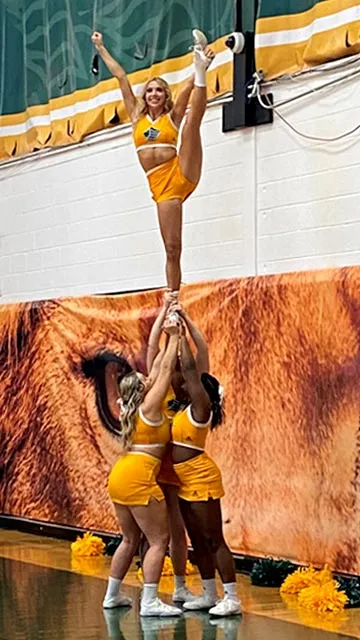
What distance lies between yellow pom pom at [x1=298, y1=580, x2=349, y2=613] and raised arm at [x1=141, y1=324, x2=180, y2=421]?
4.40ft

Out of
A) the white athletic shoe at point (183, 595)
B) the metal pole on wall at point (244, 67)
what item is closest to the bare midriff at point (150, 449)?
the white athletic shoe at point (183, 595)

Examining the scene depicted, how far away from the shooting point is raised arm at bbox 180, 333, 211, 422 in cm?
738

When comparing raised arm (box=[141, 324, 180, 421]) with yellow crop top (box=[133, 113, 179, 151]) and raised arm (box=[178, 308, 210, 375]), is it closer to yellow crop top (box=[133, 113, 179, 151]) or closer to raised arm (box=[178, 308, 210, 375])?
raised arm (box=[178, 308, 210, 375])

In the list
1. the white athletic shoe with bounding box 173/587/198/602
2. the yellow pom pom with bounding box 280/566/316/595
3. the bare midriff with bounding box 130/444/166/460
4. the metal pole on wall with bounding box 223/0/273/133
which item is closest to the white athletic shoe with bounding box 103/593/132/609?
the white athletic shoe with bounding box 173/587/198/602

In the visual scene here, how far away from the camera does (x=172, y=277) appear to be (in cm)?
812

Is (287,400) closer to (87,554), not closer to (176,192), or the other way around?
(176,192)

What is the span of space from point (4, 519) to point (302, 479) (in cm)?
400

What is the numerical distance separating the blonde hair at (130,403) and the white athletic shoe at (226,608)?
0.99 metres

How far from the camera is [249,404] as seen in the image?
8.73 metres

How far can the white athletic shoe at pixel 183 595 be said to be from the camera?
299 inches

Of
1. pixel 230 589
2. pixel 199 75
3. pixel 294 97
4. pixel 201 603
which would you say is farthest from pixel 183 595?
pixel 294 97

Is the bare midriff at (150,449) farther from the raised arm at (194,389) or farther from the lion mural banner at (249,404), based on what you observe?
the lion mural banner at (249,404)

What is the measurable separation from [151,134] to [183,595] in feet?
8.72

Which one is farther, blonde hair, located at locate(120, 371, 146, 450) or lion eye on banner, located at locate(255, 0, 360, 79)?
lion eye on banner, located at locate(255, 0, 360, 79)
